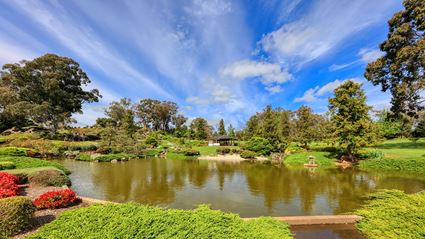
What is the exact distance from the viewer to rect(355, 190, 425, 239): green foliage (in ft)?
15.0

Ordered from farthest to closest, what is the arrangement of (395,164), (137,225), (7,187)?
(395,164) → (7,187) → (137,225)

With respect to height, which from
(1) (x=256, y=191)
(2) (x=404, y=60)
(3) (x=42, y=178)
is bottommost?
(1) (x=256, y=191)

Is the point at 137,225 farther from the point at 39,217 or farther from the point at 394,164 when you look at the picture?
the point at 394,164

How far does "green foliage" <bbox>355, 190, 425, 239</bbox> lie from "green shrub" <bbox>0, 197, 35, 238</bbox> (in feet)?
29.7

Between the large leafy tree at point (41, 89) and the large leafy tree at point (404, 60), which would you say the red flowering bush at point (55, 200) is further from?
the large leafy tree at point (41, 89)

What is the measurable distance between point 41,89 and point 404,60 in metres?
53.6

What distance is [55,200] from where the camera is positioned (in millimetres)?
6879

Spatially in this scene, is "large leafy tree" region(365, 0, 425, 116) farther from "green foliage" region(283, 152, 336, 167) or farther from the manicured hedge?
the manicured hedge

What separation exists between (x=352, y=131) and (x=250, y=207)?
18356 mm

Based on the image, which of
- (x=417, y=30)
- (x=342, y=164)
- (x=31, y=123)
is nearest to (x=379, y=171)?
(x=342, y=164)

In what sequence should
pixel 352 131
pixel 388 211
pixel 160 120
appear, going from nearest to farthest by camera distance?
pixel 388 211, pixel 352 131, pixel 160 120

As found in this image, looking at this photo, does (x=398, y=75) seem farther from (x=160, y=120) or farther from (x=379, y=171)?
(x=160, y=120)

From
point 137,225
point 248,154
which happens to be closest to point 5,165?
point 137,225

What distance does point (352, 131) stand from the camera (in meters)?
21.1
